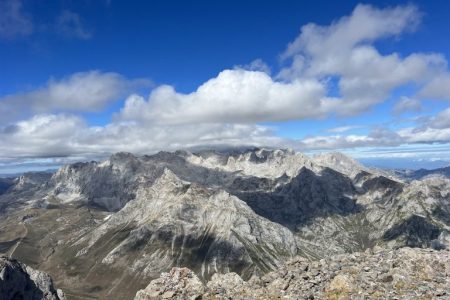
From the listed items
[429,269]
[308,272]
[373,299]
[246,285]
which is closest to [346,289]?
[373,299]

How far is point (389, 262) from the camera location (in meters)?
69.4

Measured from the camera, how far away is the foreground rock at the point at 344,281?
62.6m

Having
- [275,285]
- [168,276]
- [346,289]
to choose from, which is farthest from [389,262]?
[168,276]

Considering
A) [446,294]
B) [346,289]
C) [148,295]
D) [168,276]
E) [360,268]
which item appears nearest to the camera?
[446,294]

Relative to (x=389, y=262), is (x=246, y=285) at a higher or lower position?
lower

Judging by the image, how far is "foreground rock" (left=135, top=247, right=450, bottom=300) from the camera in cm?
6259

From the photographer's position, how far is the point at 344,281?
65375 mm

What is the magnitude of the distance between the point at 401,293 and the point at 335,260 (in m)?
15.0

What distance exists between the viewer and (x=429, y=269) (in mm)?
66750

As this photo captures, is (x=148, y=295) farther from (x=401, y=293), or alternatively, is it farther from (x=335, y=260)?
(x=401, y=293)

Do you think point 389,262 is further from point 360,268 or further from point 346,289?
point 346,289

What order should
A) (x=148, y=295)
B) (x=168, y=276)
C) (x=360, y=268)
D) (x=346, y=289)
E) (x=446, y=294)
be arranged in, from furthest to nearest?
(x=168, y=276), (x=148, y=295), (x=360, y=268), (x=346, y=289), (x=446, y=294)

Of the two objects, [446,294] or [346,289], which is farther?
[346,289]

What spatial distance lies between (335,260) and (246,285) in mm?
16411
